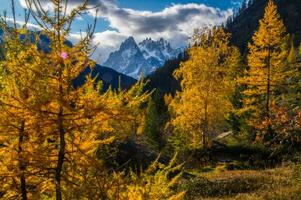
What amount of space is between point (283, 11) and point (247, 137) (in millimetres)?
132593

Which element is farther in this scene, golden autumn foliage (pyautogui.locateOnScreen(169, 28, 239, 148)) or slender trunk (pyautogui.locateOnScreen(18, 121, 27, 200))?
golden autumn foliage (pyautogui.locateOnScreen(169, 28, 239, 148))

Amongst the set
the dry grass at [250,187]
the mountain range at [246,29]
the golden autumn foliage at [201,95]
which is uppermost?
the mountain range at [246,29]

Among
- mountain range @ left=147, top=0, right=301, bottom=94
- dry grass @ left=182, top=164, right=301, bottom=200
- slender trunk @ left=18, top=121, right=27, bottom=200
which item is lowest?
dry grass @ left=182, top=164, right=301, bottom=200

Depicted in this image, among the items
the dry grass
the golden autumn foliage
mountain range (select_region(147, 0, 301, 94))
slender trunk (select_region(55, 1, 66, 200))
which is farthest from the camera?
mountain range (select_region(147, 0, 301, 94))

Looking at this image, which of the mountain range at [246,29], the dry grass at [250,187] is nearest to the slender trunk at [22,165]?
the dry grass at [250,187]

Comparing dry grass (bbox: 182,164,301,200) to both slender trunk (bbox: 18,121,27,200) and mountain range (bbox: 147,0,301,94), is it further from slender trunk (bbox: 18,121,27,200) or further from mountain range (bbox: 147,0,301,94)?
mountain range (bbox: 147,0,301,94)

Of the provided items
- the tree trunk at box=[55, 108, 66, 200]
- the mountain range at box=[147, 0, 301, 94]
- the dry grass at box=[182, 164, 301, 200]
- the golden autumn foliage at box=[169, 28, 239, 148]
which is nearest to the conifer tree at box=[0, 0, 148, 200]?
the tree trunk at box=[55, 108, 66, 200]

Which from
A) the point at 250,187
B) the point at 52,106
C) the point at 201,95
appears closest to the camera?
the point at 52,106

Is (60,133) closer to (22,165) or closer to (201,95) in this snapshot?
(22,165)

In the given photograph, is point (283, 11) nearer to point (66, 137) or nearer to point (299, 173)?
point (299, 173)

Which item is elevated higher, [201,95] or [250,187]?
[201,95]

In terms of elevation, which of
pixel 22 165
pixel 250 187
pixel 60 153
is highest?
pixel 60 153

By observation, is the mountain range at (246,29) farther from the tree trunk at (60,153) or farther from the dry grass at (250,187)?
the tree trunk at (60,153)

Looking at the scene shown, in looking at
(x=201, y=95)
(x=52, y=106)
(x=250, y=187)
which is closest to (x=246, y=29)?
(x=201, y=95)
